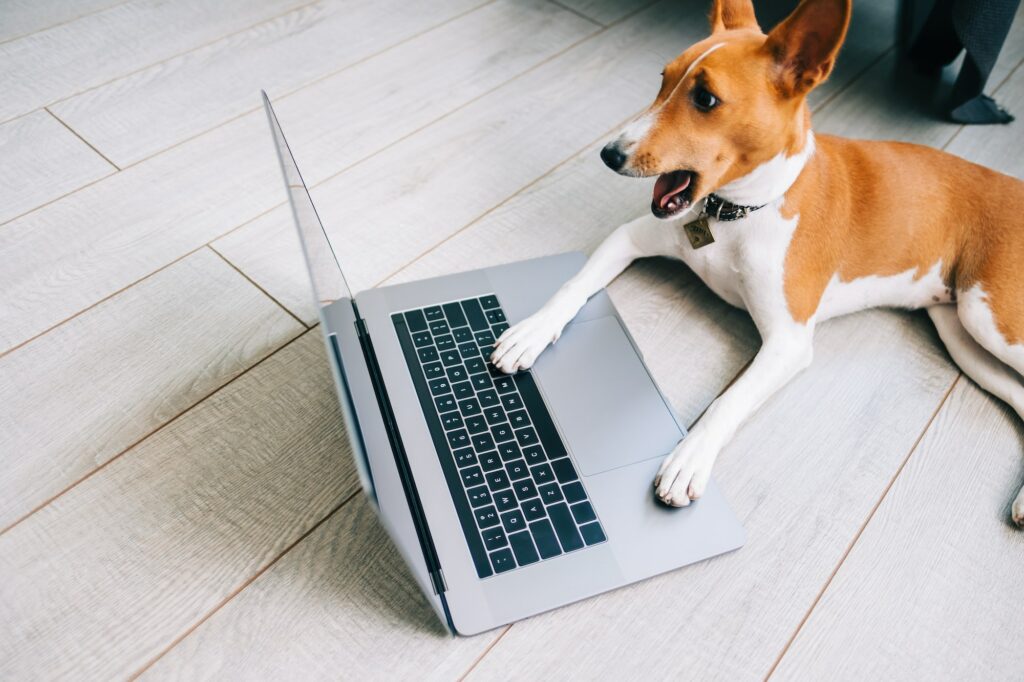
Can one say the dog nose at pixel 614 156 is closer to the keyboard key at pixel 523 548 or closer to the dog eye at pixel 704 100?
the dog eye at pixel 704 100

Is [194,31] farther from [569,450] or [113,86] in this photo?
[569,450]

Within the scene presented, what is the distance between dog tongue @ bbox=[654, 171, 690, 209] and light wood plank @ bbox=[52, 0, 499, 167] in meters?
0.73

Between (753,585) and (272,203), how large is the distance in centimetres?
99

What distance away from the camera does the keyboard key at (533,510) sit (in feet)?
2.80

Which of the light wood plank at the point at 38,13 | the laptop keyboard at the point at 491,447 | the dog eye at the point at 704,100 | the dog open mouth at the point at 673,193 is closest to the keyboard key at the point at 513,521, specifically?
the laptop keyboard at the point at 491,447

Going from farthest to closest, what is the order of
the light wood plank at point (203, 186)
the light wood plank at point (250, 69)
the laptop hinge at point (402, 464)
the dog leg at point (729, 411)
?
1. the light wood plank at point (250, 69)
2. the light wood plank at point (203, 186)
3. the dog leg at point (729, 411)
4. the laptop hinge at point (402, 464)

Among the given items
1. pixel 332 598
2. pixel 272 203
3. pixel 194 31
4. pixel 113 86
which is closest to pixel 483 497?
pixel 332 598

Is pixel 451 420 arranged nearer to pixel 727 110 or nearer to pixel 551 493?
pixel 551 493

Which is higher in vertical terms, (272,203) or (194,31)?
(194,31)

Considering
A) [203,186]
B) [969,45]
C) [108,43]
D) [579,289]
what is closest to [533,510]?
[579,289]

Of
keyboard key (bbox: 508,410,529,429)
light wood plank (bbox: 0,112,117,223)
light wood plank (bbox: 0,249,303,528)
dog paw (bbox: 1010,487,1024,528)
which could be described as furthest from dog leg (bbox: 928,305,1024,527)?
light wood plank (bbox: 0,112,117,223)

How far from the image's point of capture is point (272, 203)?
1305 millimetres

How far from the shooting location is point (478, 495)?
2.82 feet

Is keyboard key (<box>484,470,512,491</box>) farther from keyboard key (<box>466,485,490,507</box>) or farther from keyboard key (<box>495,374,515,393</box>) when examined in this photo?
keyboard key (<box>495,374,515,393</box>)
